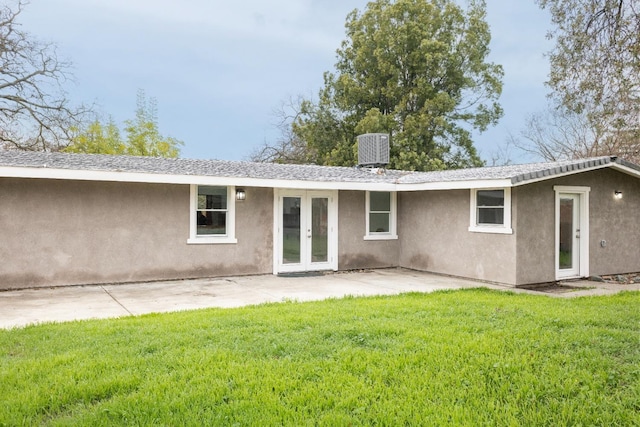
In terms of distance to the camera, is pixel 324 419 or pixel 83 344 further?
pixel 83 344

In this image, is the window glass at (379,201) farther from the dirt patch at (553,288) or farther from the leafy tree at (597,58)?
the leafy tree at (597,58)

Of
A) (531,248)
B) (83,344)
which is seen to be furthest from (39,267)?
(531,248)

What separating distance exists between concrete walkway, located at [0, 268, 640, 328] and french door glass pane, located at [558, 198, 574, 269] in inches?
24.1

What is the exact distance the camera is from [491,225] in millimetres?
10680

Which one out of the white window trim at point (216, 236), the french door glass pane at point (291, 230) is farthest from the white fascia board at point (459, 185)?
the white window trim at point (216, 236)

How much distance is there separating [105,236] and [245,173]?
129 inches

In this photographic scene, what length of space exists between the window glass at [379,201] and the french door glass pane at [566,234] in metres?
4.33

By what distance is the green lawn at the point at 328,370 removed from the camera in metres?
3.59

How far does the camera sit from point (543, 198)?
10602mm

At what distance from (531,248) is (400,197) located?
412 centimetres

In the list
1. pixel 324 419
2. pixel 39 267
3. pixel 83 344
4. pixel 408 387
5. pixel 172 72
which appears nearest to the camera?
pixel 324 419

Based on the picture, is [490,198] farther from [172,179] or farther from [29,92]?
[29,92]

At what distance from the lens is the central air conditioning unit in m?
15.6

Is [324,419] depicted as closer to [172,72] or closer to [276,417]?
[276,417]
